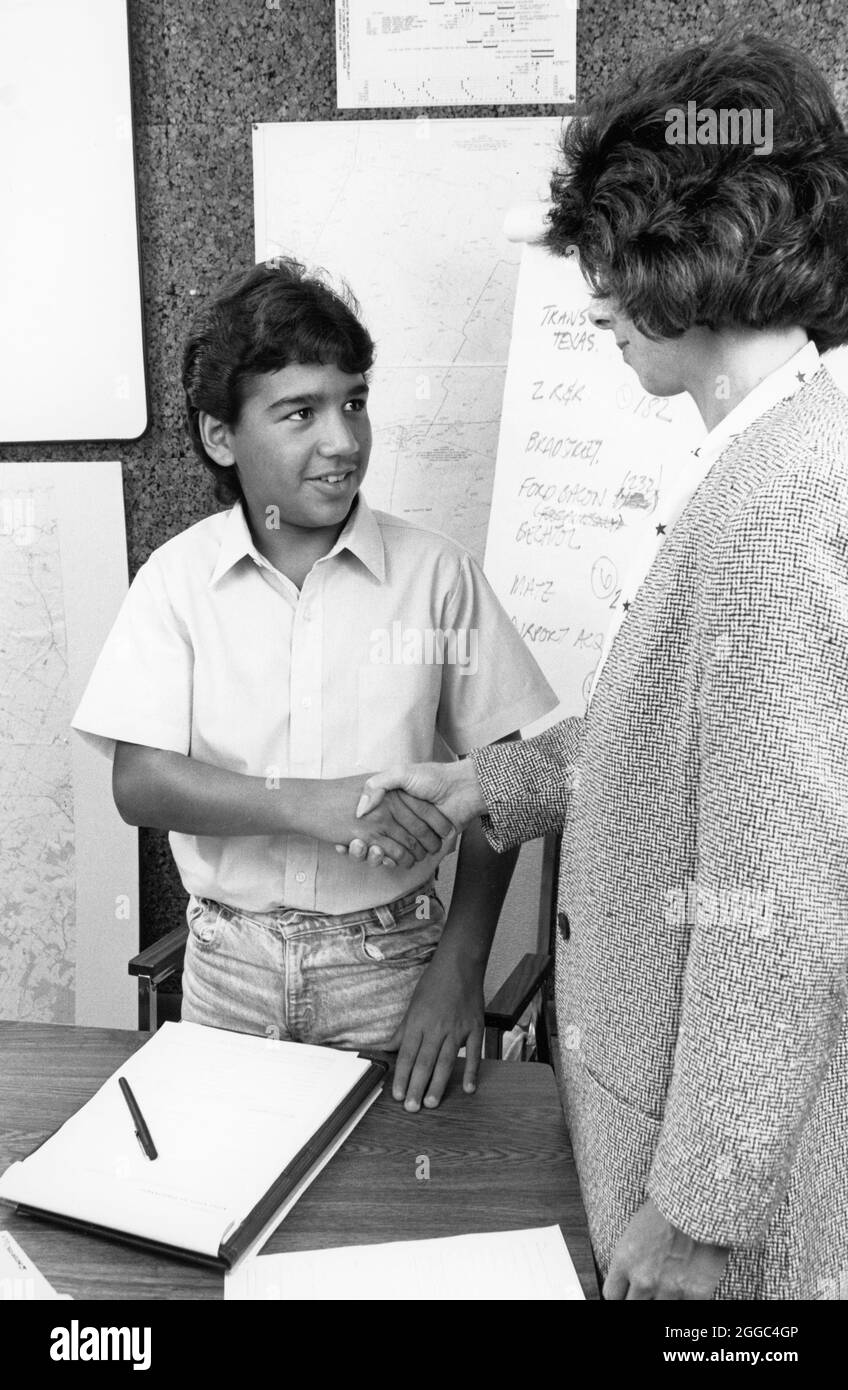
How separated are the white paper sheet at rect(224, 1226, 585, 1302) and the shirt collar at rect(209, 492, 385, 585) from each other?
0.86 metres

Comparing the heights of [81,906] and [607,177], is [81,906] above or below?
below

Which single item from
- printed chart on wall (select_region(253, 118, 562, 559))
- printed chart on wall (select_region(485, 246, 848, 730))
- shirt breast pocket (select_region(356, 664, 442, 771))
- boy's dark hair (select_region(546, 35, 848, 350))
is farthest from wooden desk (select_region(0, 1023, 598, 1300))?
printed chart on wall (select_region(253, 118, 562, 559))

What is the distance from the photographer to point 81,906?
2.46 meters

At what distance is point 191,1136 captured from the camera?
0.96m

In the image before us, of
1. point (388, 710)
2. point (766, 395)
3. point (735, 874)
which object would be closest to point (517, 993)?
point (388, 710)

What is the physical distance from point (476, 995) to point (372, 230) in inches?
63.5

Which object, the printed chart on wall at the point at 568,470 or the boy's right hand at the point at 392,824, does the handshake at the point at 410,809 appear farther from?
the printed chart on wall at the point at 568,470

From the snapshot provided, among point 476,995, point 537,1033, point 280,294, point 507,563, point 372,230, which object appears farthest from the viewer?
point 372,230

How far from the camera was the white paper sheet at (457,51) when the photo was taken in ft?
7.09

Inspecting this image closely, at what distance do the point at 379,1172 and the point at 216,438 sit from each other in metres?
0.98

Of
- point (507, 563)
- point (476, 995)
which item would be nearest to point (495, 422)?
point (507, 563)

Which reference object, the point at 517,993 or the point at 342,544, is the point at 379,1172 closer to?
the point at 517,993
